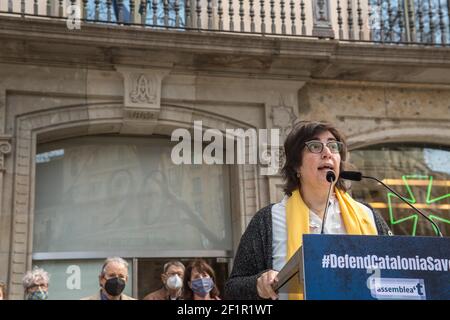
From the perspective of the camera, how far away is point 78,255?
29.8ft

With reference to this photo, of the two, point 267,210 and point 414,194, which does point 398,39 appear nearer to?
point 414,194

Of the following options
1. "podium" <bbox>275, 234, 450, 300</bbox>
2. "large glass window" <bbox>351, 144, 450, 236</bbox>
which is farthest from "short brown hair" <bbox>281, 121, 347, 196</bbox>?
"large glass window" <bbox>351, 144, 450, 236</bbox>

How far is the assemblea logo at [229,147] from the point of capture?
30.6 ft

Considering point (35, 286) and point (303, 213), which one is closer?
point (303, 213)

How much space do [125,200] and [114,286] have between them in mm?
2990

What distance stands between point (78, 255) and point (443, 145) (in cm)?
534

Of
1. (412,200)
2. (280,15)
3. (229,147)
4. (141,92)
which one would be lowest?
(412,200)

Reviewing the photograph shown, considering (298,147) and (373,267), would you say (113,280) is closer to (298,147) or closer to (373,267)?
(298,147)

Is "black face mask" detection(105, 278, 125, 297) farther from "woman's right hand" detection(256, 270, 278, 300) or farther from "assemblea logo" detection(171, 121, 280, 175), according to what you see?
"woman's right hand" detection(256, 270, 278, 300)

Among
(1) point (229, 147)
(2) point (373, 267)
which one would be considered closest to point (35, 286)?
(1) point (229, 147)

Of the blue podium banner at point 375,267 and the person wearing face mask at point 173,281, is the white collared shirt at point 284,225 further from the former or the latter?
the person wearing face mask at point 173,281

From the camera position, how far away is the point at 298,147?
3.36m

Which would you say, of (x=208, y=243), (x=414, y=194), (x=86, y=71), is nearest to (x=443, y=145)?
(x=414, y=194)
